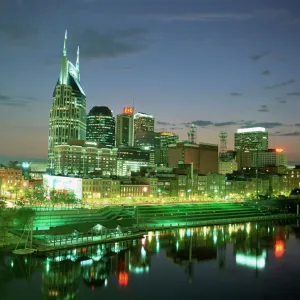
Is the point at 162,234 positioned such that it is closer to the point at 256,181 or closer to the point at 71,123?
the point at 256,181

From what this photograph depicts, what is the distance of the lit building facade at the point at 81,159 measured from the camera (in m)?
146

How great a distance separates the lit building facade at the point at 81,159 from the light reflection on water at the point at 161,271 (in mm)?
90726

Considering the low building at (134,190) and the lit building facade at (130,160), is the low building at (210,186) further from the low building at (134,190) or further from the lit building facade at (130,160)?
the lit building facade at (130,160)

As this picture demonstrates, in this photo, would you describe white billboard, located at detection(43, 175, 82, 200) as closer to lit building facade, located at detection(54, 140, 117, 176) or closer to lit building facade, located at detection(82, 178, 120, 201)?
lit building facade, located at detection(82, 178, 120, 201)

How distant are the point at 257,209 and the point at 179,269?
5125cm

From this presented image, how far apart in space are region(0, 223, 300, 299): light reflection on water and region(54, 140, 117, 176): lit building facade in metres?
90.7

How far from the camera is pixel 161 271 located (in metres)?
42.3

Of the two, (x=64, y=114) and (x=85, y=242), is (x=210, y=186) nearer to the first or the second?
(x=85, y=242)

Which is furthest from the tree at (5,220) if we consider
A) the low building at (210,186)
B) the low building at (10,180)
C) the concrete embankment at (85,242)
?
Answer: the low building at (210,186)

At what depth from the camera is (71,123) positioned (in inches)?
7116

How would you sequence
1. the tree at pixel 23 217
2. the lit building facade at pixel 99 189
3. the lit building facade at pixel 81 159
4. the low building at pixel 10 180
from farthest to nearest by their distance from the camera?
the lit building facade at pixel 81 159
the low building at pixel 10 180
the lit building facade at pixel 99 189
the tree at pixel 23 217

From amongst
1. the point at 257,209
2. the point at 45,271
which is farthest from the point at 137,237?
the point at 257,209

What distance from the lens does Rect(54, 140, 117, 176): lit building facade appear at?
146 m

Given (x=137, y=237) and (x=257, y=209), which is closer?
(x=137, y=237)
